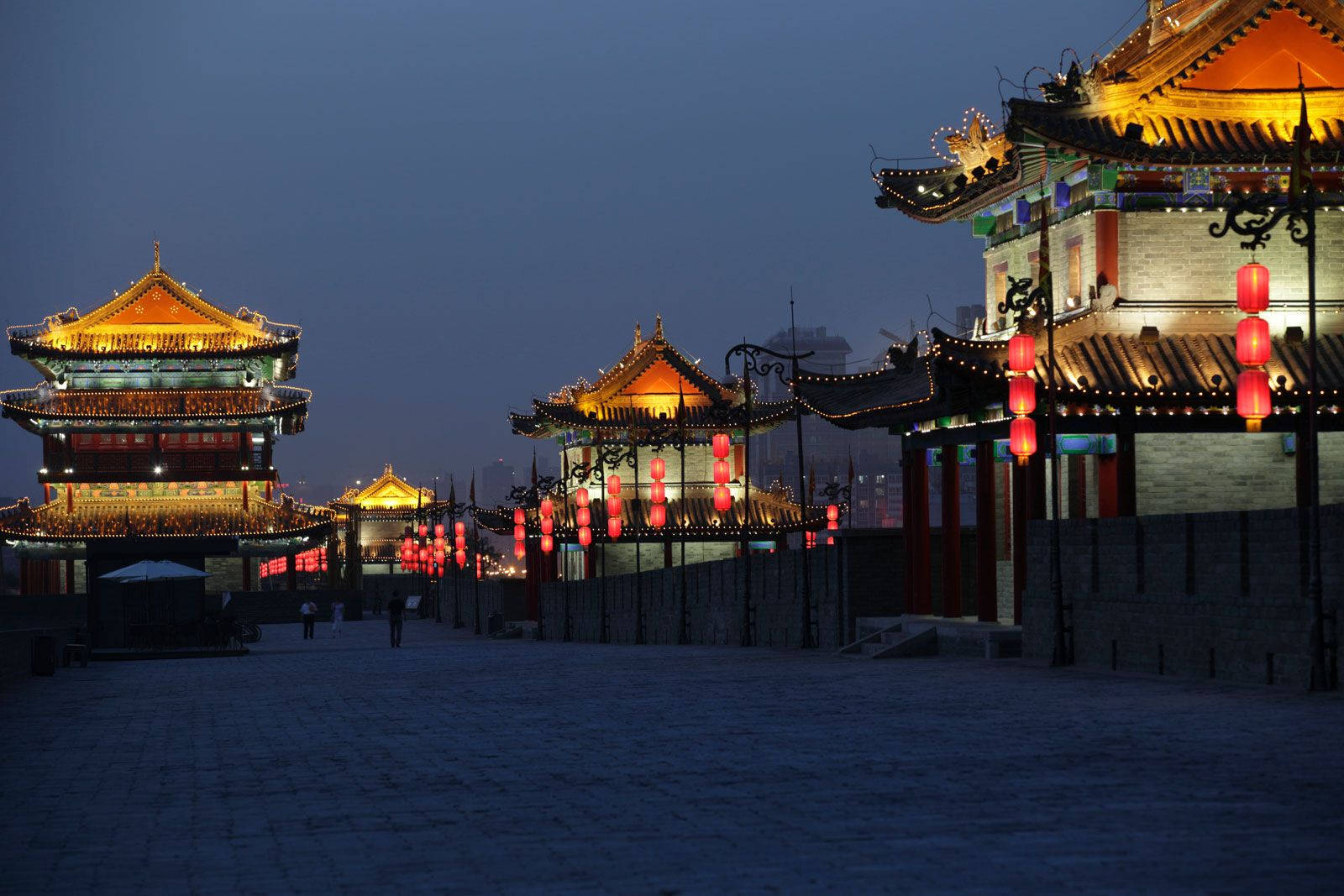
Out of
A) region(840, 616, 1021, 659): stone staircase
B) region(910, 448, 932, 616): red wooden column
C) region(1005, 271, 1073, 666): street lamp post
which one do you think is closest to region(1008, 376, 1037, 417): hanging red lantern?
region(1005, 271, 1073, 666): street lamp post

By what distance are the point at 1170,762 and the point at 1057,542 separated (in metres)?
11.6

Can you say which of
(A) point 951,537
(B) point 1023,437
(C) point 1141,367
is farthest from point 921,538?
(B) point 1023,437

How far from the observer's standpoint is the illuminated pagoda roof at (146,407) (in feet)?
244

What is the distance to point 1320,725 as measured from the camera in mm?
14164

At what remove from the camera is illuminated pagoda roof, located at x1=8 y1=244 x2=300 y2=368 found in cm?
7569

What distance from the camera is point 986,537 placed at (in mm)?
30141

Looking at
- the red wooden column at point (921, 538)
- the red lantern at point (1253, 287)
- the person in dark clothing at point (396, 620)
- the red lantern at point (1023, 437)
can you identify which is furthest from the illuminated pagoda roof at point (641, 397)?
the red lantern at point (1253, 287)

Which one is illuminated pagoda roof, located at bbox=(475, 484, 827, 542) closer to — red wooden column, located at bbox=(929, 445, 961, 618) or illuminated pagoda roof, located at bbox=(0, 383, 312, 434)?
illuminated pagoda roof, located at bbox=(0, 383, 312, 434)

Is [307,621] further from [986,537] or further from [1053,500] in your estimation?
[1053,500]

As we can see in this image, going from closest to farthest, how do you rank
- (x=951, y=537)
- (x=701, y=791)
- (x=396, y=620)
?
(x=701, y=791) → (x=951, y=537) → (x=396, y=620)

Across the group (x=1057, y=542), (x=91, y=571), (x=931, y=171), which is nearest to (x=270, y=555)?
(x=91, y=571)

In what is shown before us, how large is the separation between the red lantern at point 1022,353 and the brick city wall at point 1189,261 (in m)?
3.29

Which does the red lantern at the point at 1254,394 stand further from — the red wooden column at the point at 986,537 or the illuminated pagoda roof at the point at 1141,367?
A: the red wooden column at the point at 986,537

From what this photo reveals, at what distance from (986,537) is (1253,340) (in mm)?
8177
